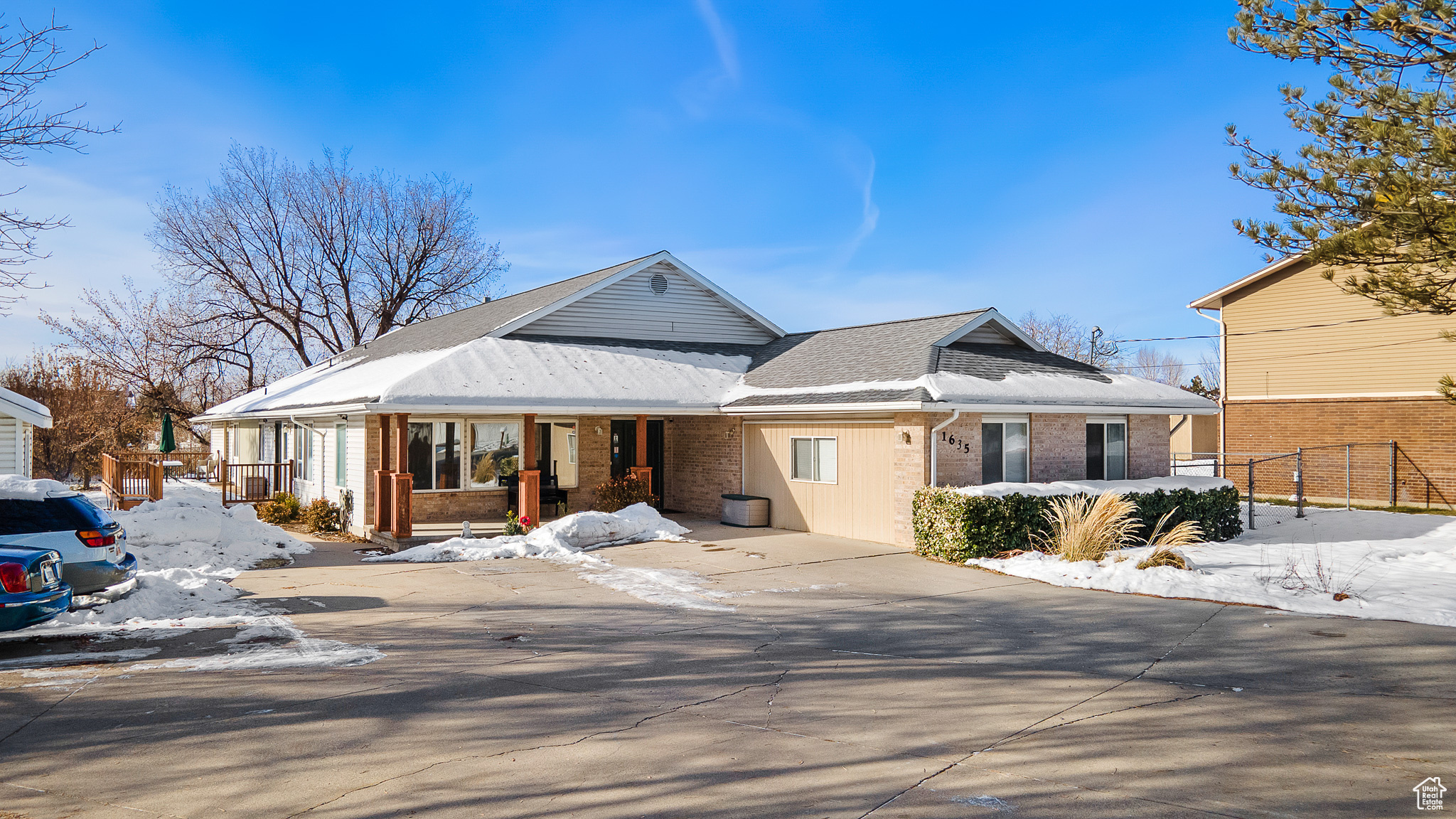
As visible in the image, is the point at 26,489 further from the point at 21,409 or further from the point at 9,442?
the point at 9,442

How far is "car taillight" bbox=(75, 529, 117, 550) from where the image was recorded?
946cm

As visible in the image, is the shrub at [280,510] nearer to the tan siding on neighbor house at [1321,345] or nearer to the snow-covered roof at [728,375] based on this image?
the snow-covered roof at [728,375]

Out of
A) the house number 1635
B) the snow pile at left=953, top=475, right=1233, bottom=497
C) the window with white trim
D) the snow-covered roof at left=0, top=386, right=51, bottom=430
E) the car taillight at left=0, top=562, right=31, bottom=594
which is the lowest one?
the car taillight at left=0, top=562, right=31, bottom=594

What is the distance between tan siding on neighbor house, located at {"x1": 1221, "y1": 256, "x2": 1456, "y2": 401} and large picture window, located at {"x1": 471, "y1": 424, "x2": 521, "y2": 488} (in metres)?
19.5

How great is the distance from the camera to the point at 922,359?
16844 mm

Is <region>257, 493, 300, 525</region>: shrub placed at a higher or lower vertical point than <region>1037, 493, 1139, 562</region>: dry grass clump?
lower

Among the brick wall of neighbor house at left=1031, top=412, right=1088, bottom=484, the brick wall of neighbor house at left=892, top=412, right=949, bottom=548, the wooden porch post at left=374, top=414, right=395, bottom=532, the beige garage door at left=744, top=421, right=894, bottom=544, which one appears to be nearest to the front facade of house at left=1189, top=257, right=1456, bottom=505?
the brick wall of neighbor house at left=1031, top=412, right=1088, bottom=484

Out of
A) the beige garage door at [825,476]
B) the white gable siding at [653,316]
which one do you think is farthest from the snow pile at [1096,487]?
Result: the white gable siding at [653,316]

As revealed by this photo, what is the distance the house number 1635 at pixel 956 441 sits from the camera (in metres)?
15.5

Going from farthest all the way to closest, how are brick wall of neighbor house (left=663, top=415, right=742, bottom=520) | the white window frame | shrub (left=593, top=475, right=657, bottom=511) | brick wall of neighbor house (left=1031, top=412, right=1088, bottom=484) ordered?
brick wall of neighbor house (left=663, top=415, right=742, bottom=520), shrub (left=593, top=475, right=657, bottom=511), the white window frame, brick wall of neighbor house (left=1031, top=412, right=1088, bottom=484)

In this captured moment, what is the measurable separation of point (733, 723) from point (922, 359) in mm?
11628

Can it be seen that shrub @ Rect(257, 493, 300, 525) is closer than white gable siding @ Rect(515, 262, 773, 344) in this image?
Yes

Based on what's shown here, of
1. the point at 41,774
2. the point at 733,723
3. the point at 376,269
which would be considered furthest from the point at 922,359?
the point at 376,269

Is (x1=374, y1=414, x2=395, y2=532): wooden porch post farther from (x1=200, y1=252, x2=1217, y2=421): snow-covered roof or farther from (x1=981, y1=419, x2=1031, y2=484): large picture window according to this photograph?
(x1=981, y1=419, x2=1031, y2=484): large picture window
